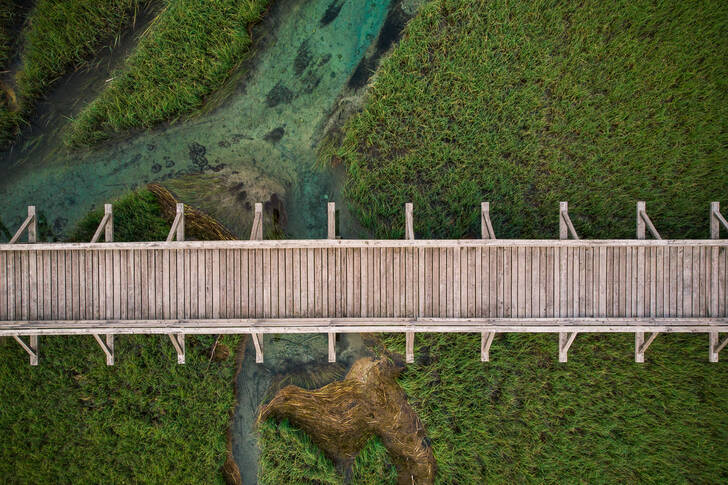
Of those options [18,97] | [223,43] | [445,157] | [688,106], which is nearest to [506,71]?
[445,157]

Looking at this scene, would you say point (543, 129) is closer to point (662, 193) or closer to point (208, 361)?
point (662, 193)

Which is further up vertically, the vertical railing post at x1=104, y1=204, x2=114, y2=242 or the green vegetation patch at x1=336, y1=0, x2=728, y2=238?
the green vegetation patch at x1=336, y1=0, x2=728, y2=238

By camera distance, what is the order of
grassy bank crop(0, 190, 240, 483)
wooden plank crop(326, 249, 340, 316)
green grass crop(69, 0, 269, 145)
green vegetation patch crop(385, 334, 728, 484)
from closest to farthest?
wooden plank crop(326, 249, 340, 316) < green vegetation patch crop(385, 334, 728, 484) < green grass crop(69, 0, 269, 145) < grassy bank crop(0, 190, 240, 483)

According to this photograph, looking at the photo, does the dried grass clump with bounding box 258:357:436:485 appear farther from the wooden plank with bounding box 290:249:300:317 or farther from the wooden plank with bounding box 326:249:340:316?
the wooden plank with bounding box 290:249:300:317

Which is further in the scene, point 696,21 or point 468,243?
point 696,21

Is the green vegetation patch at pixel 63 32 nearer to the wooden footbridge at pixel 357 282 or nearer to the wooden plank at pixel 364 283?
the wooden footbridge at pixel 357 282

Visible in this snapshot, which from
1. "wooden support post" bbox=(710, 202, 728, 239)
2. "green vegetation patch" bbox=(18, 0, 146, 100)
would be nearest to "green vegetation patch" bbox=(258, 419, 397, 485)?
"wooden support post" bbox=(710, 202, 728, 239)

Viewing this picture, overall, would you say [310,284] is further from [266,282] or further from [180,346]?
[180,346]
